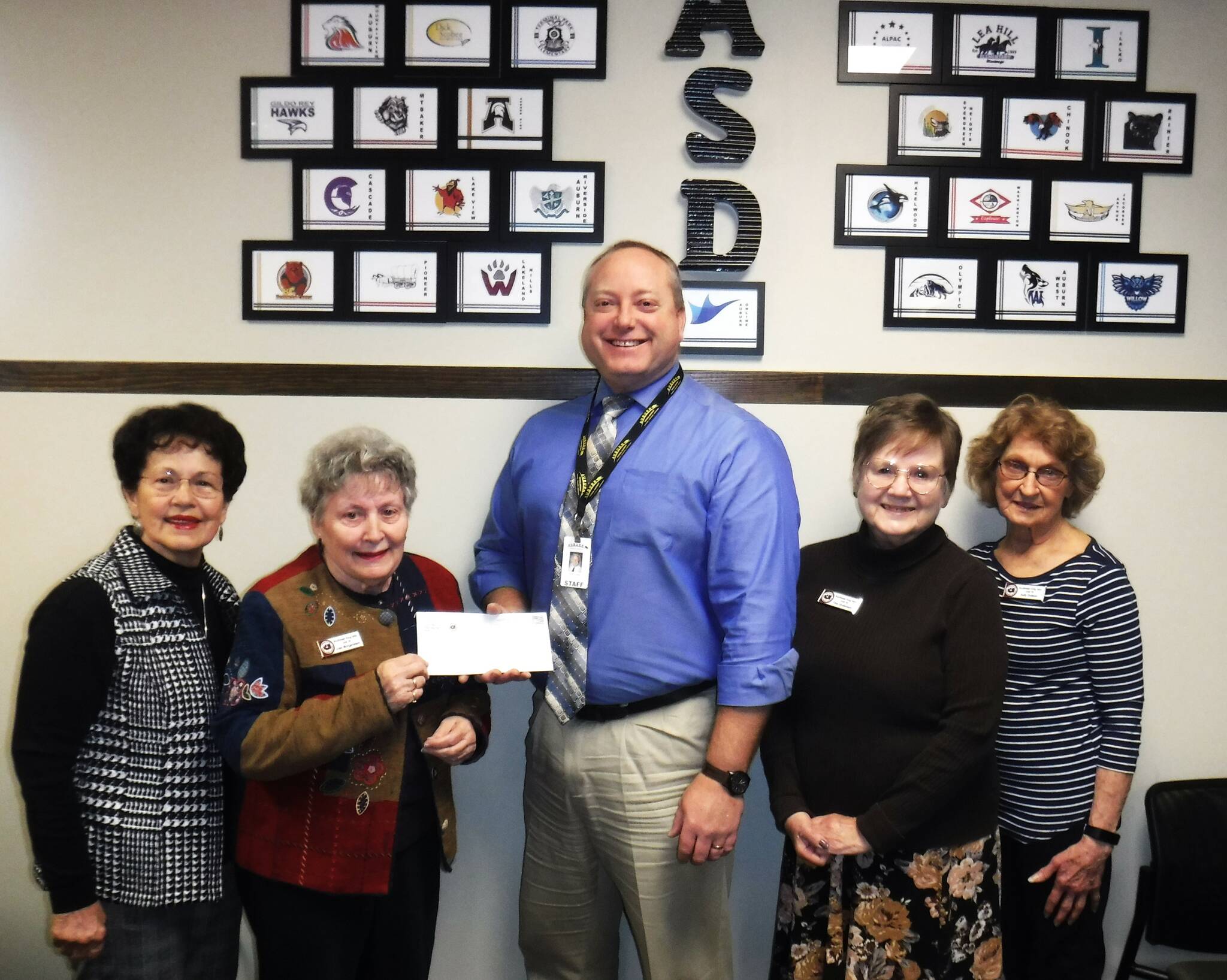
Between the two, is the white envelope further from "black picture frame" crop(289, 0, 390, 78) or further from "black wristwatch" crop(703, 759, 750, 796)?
"black picture frame" crop(289, 0, 390, 78)

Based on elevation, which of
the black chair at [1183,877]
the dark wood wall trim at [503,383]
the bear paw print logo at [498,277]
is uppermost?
the bear paw print logo at [498,277]

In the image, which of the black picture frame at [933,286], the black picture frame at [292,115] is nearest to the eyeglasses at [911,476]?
the black picture frame at [933,286]

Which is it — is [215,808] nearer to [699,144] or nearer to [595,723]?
[595,723]

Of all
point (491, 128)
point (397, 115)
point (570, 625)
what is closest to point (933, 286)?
point (491, 128)

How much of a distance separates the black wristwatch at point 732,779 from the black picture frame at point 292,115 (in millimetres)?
1967

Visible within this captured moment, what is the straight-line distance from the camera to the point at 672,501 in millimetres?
1837

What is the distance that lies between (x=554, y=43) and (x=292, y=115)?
2.53 ft

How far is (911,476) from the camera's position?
1806 millimetres

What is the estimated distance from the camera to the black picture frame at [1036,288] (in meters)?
2.47

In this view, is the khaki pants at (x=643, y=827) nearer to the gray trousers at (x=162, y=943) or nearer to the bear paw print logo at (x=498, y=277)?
the gray trousers at (x=162, y=943)

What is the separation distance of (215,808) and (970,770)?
1514mm

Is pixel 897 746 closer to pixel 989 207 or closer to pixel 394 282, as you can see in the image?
pixel 989 207

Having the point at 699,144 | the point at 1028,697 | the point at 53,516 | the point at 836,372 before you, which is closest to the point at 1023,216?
the point at 836,372

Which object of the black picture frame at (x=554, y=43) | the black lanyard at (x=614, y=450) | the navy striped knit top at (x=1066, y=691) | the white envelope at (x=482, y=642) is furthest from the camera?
the black picture frame at (x=554, y=43)
